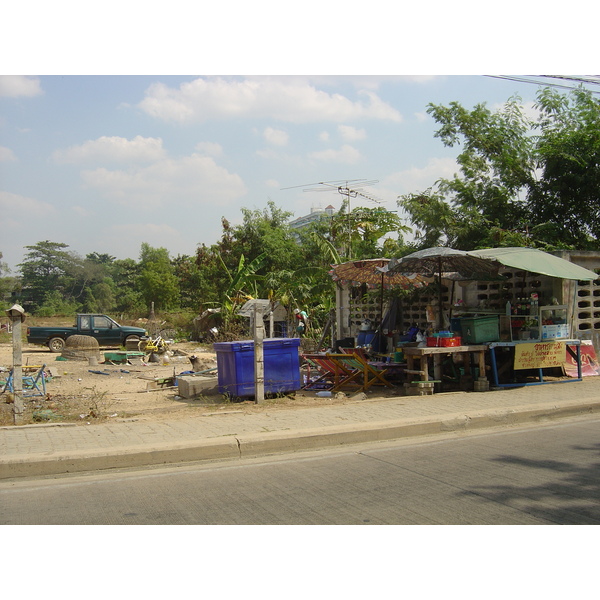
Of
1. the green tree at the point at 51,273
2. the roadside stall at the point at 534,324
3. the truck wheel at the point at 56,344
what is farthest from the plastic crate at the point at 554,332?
the green tree at the point at 51,273

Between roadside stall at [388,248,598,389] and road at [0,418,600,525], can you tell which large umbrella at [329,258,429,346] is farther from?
road at [0,418,600,525]

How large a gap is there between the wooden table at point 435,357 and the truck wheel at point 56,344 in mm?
19569

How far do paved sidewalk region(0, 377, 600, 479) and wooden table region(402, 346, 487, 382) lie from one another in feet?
1.71

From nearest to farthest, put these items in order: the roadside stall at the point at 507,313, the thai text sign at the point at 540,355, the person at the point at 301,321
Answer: the roadside stall at the point at 507,313
the thai text sign at the point at 540,355
the person at the point at 301,321

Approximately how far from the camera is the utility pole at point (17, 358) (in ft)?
26.0

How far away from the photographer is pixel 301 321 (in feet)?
76.4

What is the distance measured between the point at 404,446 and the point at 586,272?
6.11 meters

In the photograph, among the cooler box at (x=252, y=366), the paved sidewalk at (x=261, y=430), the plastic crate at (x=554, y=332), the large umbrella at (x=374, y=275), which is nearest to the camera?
the paved sidewalk at (x=261, y=430)

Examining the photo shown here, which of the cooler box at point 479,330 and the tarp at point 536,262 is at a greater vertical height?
the tarp at point 536,262

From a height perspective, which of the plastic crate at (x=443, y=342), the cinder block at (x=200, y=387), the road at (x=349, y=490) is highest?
the plastic crate at (x=443, y=342)

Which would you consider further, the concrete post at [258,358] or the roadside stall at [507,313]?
the roadside stall at [507,313]

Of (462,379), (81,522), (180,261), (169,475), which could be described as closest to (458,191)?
(462,379)

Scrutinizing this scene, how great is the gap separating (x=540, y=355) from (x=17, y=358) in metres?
9.15

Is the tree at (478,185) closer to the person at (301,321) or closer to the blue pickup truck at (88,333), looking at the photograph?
the person at (301,321)
